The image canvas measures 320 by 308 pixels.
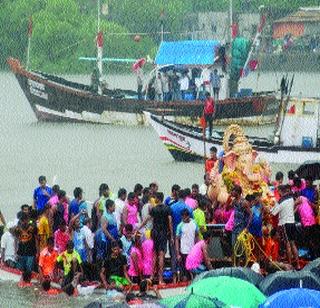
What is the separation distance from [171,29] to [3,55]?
1012cm

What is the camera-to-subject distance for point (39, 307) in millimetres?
16656

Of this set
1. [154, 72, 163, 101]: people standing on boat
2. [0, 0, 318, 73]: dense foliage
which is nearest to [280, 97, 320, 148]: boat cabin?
[154, 72, 163, 101]: people standing on boat

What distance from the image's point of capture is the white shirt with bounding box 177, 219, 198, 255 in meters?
16.6

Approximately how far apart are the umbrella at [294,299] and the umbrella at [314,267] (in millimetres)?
1285

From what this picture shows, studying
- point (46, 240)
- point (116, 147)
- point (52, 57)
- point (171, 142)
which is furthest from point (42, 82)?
point (46, 240)

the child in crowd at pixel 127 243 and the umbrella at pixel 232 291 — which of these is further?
the child in crowd at pixel 127 243

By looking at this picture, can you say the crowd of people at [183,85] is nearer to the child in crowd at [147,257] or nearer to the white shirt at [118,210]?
the white shirt at [118,210]

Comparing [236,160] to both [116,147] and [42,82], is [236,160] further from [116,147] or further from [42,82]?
[42,82]

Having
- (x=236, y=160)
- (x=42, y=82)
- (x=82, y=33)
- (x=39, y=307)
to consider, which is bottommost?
(x=39, y=307)

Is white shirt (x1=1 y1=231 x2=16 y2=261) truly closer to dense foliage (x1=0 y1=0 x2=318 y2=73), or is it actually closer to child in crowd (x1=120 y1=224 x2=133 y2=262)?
child in crowd (x1=120 y1=224 x2=133 y2=262)

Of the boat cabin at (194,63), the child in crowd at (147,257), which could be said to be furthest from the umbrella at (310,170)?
the boat cabin at (194,63)

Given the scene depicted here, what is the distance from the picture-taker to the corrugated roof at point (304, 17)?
281 feet

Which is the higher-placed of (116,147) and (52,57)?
(52,57)

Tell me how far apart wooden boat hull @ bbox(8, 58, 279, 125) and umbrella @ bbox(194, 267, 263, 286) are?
1114 inches
